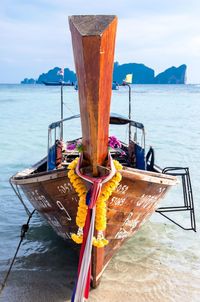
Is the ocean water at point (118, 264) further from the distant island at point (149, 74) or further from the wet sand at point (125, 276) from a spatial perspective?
the distant island at point (149, 74)

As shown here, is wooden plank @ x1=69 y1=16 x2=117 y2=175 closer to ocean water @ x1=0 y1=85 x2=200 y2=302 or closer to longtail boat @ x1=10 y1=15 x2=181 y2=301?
longtail boat @ x1=10 y1=15 x2=181 y2=301

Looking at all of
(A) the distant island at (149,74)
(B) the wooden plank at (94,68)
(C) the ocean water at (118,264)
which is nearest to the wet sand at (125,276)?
(C) the ocean water at (118,264)

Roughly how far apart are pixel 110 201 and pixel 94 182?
961 mm

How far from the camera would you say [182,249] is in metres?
7.32

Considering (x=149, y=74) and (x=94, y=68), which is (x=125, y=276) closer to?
(x=94, y=68)

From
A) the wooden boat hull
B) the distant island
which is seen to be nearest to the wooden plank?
the wooden boat hull

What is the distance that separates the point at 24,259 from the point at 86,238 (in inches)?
119

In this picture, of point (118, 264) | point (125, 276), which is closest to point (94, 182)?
point (125, 276)

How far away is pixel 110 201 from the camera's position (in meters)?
4.94

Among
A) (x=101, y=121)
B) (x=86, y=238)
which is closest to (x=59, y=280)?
(x=86, y=238)

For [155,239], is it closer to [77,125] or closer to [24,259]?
[24,259]

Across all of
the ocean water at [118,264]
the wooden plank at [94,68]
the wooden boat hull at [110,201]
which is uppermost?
the wooden plank at [94,68]

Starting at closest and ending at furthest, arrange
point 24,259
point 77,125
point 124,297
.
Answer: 1. point 124,297
2. point 24,259
3. point 77,125

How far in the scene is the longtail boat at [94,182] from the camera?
3.13 m
